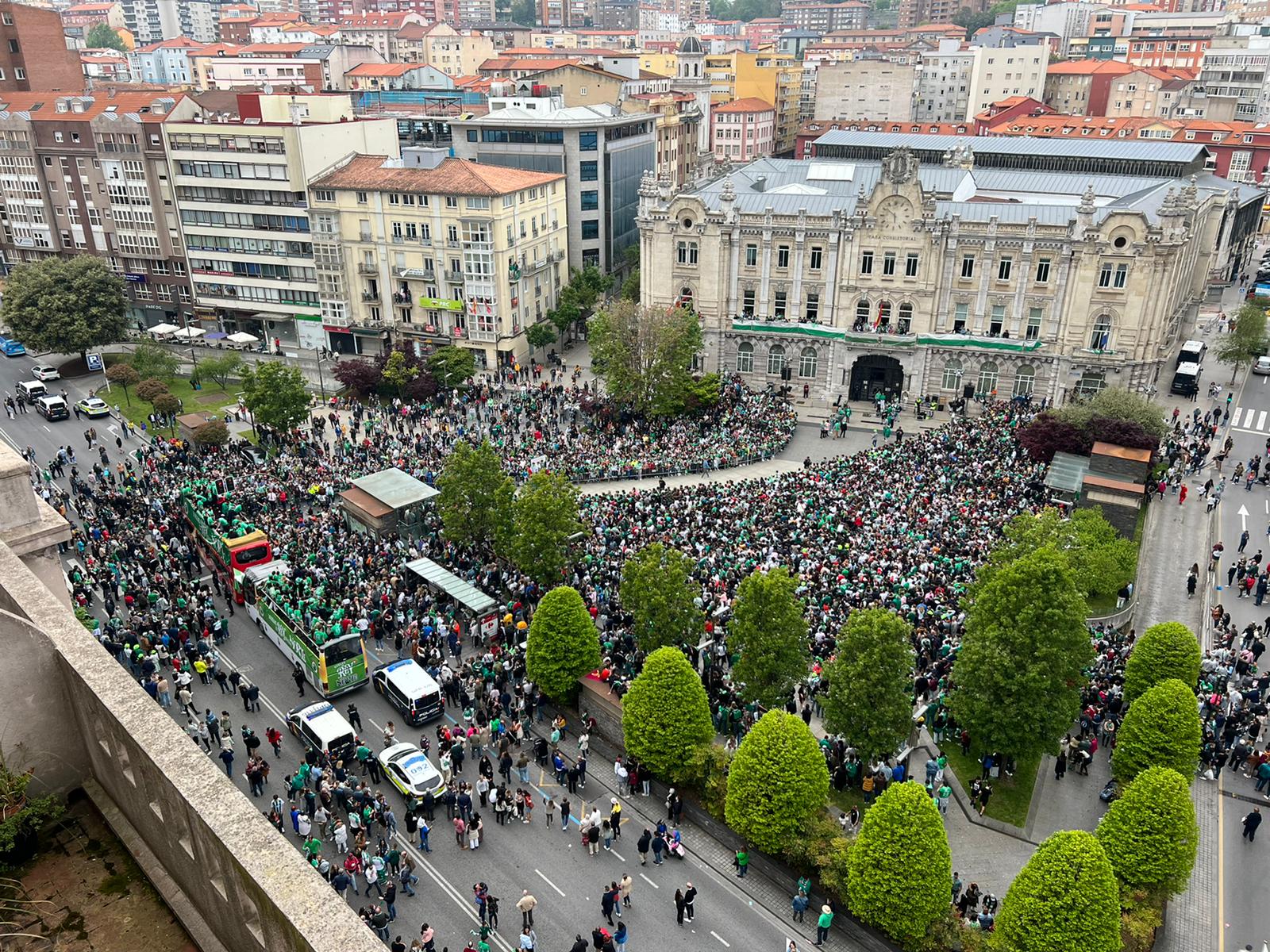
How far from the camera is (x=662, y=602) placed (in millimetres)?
33656

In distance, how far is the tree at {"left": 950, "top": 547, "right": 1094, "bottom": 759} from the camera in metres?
28.9

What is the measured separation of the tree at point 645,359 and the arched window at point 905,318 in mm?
16076

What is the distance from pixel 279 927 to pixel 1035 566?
24.8 m

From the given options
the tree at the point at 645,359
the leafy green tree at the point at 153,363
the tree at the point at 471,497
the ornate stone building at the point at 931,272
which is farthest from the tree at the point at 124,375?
the ornate stone building at the point at 931,272

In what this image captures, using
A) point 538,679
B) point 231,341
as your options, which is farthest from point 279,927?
point 231,341

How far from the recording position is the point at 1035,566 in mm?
29219

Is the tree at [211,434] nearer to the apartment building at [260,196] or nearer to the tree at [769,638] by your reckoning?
the apartment building at [260,196]

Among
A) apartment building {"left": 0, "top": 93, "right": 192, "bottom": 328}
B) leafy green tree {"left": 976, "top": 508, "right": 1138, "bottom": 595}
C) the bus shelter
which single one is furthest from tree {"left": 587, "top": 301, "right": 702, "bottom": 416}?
apartment building {"left": 0, "top": 93, "right": 192, "bottom": 328}

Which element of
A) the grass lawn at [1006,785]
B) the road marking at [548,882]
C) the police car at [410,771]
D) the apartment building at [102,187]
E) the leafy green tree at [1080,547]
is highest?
the apartment building at [102,187]

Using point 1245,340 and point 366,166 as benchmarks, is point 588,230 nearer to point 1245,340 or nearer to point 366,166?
point 366,166

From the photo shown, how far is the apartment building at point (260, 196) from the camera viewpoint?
77.4 meters

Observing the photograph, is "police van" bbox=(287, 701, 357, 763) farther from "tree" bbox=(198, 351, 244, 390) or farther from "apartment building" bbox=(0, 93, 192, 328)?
"apartment building" bbox=(0, 93, 192, 328)

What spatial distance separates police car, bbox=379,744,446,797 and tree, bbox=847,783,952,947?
13407 mm

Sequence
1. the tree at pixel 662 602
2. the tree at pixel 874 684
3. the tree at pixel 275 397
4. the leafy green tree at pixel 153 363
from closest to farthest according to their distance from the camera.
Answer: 1. the tree at pixel 874 684
2. the tree at pixel 662 602
3. the tree at pixel 275 397
4. the leafy green tree at pixel 153 363
